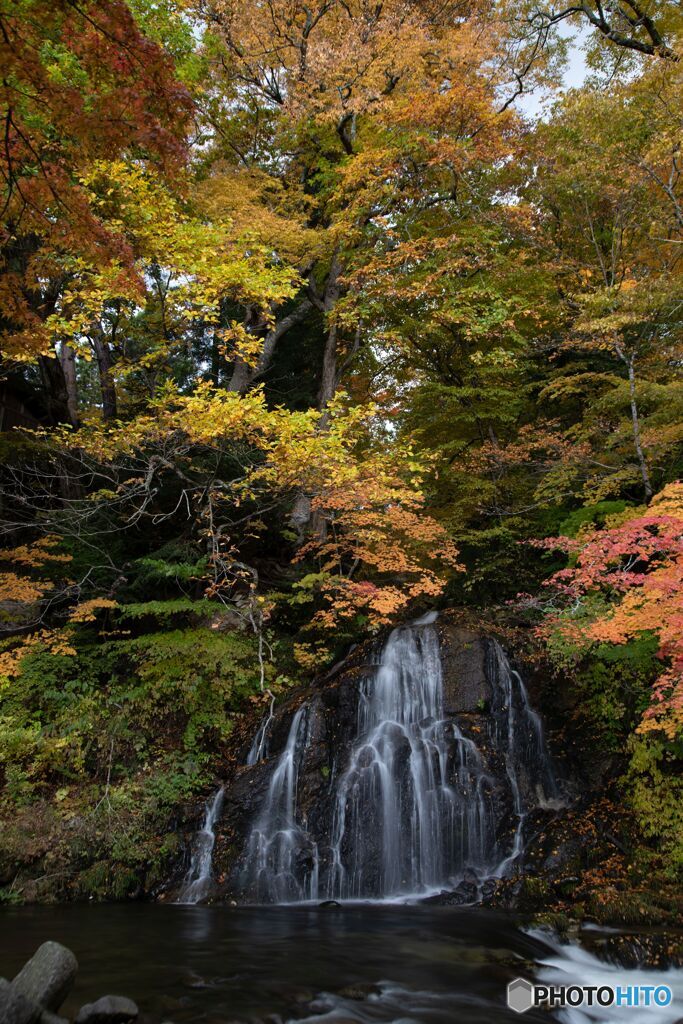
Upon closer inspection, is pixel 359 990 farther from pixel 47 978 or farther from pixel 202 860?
pixel 202 860

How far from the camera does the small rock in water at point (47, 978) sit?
139 inches

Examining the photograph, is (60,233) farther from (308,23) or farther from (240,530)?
(308,23)

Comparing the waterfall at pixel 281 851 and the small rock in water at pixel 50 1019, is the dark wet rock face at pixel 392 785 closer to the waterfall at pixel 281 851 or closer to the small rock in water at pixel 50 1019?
the waterfall at pixel 281 851

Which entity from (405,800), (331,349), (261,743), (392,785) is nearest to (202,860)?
(261,743)

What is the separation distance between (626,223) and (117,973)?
1325 cm

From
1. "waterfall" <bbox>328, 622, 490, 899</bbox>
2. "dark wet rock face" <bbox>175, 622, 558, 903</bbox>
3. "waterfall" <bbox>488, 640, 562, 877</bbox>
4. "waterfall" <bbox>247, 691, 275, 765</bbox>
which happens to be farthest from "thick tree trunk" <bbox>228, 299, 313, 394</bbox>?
"waterfall" <bbox>488, 640, 562, 877</bbox>

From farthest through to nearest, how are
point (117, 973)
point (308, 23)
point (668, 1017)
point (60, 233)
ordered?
point (308, 23), point (60, 233), point (117, 973), point (668, 1017)

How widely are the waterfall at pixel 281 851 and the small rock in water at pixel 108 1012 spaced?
4.27 m

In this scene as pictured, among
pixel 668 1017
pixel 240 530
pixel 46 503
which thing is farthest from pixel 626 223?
pixel 46 503

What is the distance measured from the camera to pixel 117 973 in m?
4.74

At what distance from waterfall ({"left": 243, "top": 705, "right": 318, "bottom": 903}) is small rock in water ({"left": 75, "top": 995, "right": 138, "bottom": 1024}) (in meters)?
4.27

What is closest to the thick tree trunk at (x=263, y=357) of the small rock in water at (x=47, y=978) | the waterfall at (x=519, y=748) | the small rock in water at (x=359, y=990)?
the waterfall at (x=519, y=748)

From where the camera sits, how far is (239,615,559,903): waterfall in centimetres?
761

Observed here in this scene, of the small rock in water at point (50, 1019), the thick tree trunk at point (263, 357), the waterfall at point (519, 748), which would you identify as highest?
the thick tree trunk at point (263, 357)
